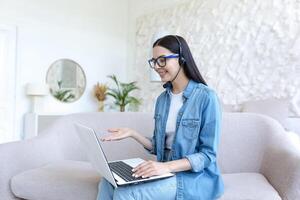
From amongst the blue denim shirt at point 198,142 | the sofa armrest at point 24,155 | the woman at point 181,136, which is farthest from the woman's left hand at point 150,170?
the sofa armrest at point 24,155

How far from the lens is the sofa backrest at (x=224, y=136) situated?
77.8 inches

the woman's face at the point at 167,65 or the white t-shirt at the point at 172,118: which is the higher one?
the woman's face at the point at 167,65

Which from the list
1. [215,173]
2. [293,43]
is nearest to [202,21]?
[293,43]

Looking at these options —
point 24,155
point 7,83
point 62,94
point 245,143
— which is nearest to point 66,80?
point 62,94

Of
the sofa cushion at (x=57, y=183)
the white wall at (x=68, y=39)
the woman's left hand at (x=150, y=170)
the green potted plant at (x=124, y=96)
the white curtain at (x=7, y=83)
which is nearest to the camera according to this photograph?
the woman's left hand at (x=150, y=170)

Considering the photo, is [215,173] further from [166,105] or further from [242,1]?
[242,1]

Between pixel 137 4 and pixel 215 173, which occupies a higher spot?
pixel 137 4

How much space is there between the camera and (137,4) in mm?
5570

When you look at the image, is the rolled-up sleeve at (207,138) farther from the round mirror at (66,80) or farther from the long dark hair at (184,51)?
the round mirror at (66,80)

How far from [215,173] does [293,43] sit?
8.48ft

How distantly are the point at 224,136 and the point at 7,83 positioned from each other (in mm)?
3359

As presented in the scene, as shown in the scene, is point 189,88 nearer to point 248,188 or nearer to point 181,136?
point 181,136

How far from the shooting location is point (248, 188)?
1563 mm

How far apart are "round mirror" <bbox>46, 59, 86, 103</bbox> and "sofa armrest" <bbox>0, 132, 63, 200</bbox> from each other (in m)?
2.63
